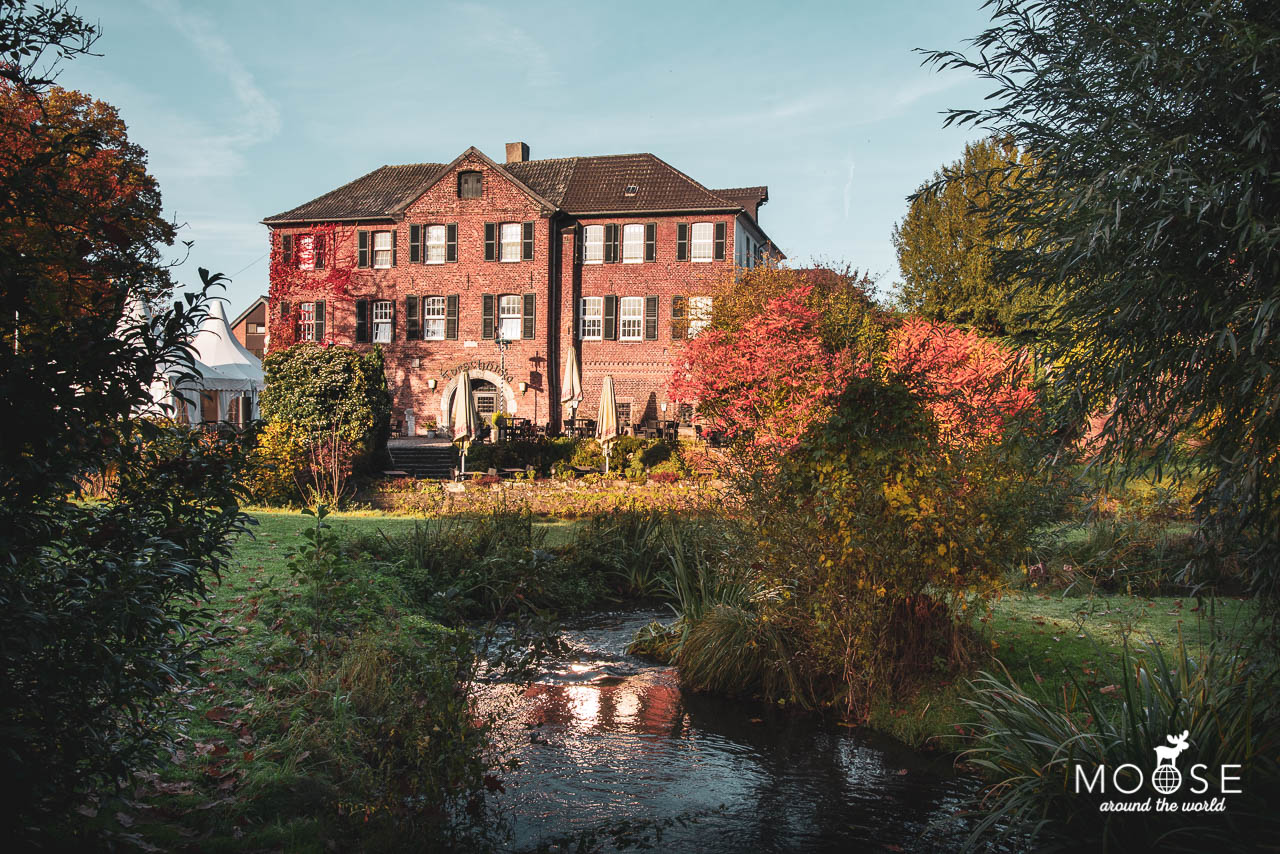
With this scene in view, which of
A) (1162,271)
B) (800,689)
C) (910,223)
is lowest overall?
(800,689)

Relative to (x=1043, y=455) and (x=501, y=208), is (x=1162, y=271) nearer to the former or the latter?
(x=1043, y=455)

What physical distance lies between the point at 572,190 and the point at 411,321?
28.2 ft

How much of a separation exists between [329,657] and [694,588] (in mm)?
4771

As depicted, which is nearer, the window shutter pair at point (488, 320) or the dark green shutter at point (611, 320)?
the dark green shutter at point (611, 320)

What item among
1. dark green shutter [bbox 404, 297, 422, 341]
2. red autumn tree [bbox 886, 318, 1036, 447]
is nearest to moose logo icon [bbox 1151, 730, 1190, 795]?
red autumn tree [bbox 886, 318, 1036, 447]

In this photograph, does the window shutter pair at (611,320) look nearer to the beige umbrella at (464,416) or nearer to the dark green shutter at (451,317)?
the dark green shutter at (451,317)

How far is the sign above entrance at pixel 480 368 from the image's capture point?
34.8 m

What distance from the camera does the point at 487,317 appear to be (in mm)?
35344

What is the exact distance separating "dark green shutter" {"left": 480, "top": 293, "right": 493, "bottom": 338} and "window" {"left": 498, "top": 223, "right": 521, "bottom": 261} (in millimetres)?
1680

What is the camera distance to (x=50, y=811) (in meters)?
3.38

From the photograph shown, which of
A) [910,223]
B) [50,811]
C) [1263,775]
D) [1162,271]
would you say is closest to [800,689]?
[1263,775]

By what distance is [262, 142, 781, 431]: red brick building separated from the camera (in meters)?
34.5

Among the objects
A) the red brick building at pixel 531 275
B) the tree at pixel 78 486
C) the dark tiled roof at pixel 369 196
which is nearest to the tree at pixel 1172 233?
the tree at pixel 78 486

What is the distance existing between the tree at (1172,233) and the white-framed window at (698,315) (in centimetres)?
2233
